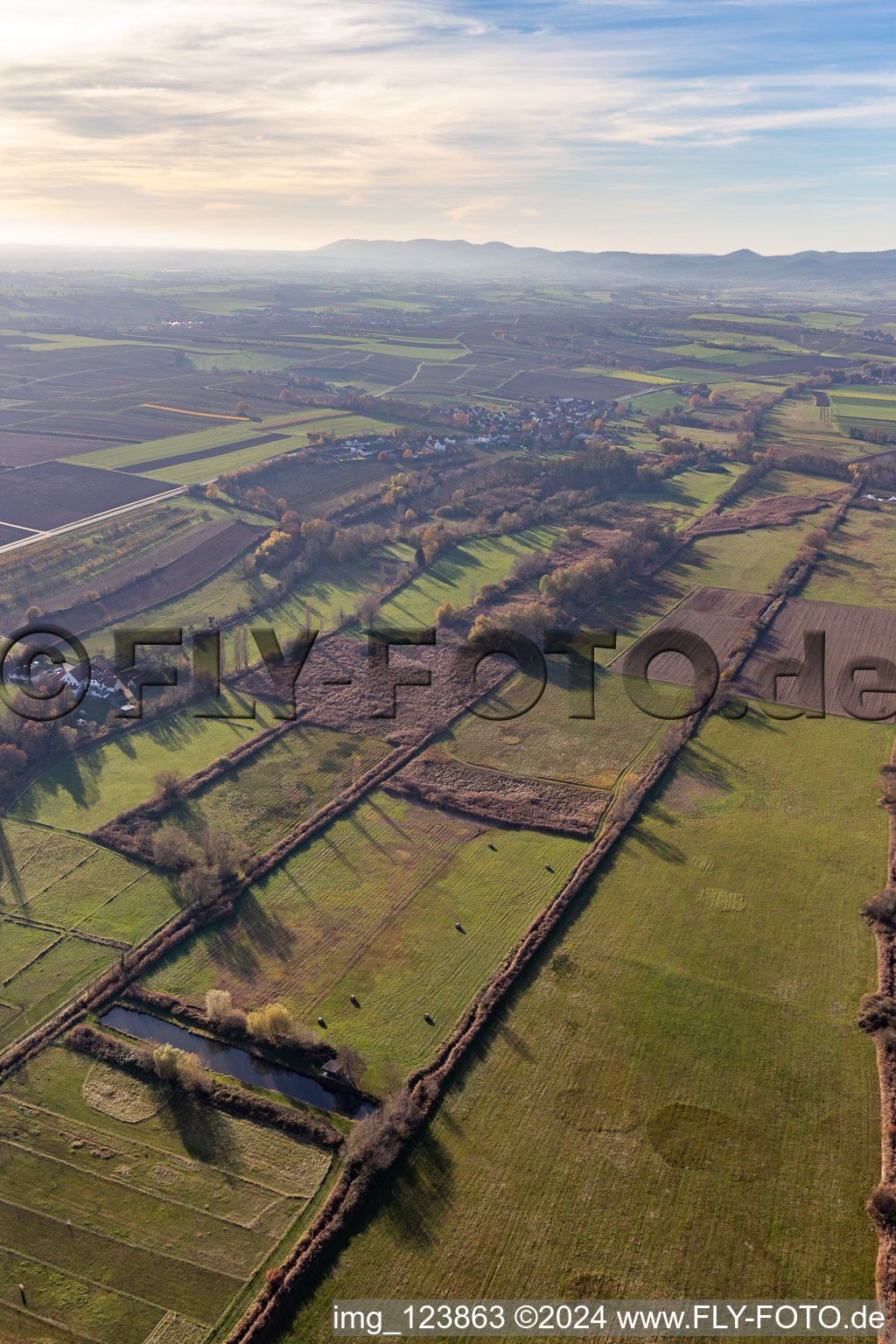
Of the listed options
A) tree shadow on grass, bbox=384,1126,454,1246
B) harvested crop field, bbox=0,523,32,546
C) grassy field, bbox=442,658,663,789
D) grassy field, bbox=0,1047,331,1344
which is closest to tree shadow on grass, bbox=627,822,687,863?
grassy field, bbox=442,658,663,789

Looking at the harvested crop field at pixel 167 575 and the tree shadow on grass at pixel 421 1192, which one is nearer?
the tree shadow on grass at pixel 421 1192

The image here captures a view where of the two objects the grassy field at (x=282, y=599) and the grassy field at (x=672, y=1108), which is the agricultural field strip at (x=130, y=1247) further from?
the grassy field at (x=282, y=599)

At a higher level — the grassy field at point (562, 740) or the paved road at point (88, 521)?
the paved road at point (88, 521)

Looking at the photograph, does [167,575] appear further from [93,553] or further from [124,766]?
[124,766]

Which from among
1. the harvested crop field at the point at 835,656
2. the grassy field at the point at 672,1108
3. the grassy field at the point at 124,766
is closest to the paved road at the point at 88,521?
the grassy field at the point at 124,766

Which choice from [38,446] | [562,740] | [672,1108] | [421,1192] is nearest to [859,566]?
[562,740]

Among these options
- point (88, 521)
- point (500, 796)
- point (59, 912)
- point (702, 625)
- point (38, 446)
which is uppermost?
point (38, 446)

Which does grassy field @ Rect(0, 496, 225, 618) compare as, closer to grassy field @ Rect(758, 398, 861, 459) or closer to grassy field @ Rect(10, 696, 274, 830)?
grassy field @ Rect(10, 696, 274, 830)
